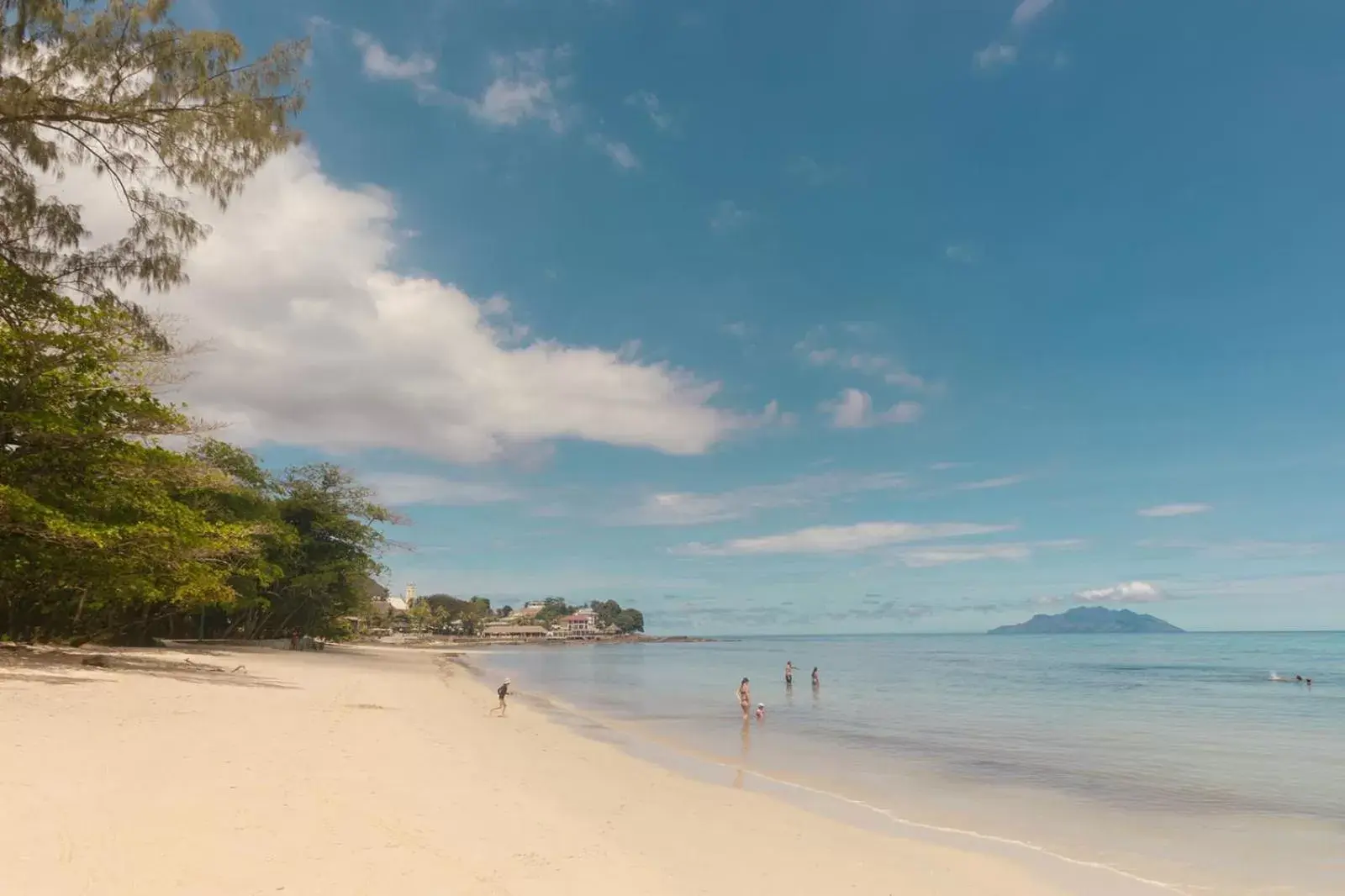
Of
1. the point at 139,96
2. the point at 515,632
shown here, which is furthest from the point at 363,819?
the point at 515,632

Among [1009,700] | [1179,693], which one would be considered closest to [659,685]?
[1009,700]

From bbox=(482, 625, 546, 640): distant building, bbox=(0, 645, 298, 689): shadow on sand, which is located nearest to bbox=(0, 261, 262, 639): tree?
bbox=(0, 645, 298, 689): shadow on sand

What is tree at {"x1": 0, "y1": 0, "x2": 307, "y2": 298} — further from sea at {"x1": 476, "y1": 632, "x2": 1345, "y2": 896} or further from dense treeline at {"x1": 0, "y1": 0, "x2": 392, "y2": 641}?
sea at {"x1": 476, "y1": 632, "x2": 1345, "y2": 896}

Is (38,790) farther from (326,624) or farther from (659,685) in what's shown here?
(326,624)

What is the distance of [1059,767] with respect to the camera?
17.5 m

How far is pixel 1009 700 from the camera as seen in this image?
3609 centimetres

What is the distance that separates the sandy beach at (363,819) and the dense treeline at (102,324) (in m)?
4.85

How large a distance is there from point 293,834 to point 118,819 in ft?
4.90

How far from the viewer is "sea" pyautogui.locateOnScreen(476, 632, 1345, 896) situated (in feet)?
33.3

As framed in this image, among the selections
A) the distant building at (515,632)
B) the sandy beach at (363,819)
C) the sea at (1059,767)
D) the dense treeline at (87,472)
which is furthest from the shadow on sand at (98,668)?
the distant building at (515,632)

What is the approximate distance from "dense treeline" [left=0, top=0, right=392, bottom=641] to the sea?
1400 cm

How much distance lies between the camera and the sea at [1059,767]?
399 inches

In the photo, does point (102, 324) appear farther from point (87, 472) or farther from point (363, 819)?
point (363, 819)

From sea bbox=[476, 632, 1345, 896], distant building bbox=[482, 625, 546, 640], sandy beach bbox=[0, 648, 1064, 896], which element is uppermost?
sandy beach bbox=[0, 648, 1064, 896]
